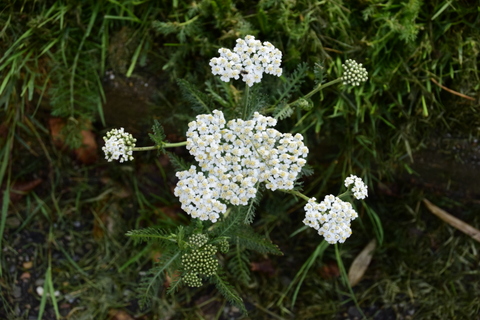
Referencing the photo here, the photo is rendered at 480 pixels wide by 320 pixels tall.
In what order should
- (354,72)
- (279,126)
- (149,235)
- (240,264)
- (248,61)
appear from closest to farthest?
(248,61), (149,235), (354,72), (240,264), (279,126)

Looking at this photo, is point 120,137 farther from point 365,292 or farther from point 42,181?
point 365,292

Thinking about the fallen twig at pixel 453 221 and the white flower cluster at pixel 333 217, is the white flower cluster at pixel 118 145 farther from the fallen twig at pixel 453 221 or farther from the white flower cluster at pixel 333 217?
the fallen twig at pixel 453 221

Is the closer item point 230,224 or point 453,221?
point 230,224

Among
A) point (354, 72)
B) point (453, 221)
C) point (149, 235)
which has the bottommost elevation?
point (453, 221)

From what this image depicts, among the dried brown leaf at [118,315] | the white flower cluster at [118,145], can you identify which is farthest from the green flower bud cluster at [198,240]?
the dried brown leaf at [118,315]

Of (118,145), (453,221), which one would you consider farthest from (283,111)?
(453,221)

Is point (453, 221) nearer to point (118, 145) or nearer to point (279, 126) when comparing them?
point (279, 126)
